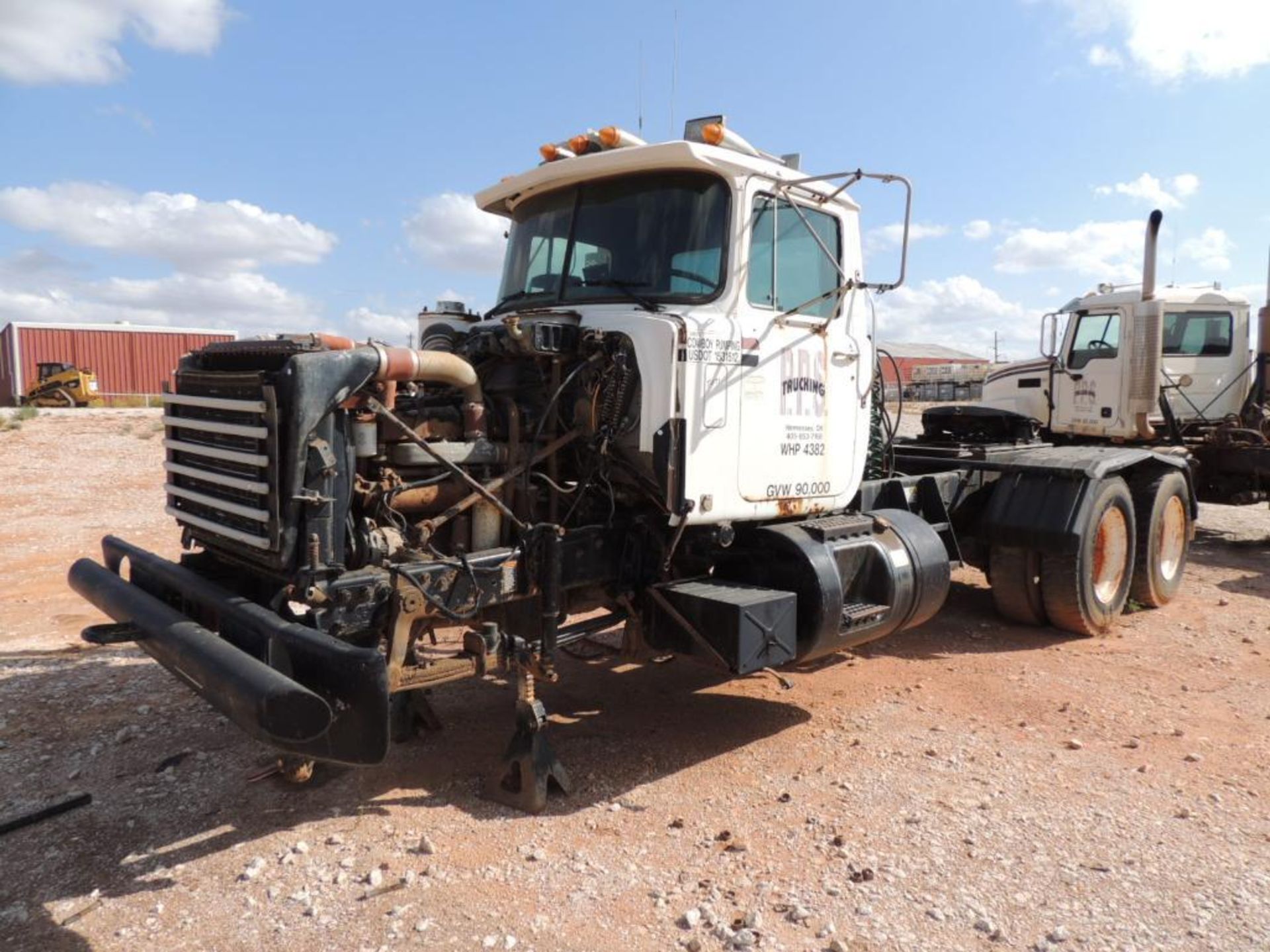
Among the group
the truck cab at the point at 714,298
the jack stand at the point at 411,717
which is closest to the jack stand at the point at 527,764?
the jack stand at the point at 411,717

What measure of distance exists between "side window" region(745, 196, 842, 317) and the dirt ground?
2.30 m

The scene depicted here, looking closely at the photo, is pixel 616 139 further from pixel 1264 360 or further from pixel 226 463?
pixel 1264 360

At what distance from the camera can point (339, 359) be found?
3.44 meters

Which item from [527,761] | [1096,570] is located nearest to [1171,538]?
[1096,570]

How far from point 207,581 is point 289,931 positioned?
152 cm

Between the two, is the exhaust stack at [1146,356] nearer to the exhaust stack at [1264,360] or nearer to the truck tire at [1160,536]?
the exhaust stack at [1264,360]

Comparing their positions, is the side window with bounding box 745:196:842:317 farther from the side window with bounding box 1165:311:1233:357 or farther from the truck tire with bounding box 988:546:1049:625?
the side window with bounding box 1165:311:1233:357

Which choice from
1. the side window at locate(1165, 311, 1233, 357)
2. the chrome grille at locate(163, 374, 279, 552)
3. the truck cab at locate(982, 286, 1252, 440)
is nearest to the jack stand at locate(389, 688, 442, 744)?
the chrome grille at locate(163, 374, 279, 552)

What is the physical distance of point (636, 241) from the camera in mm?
4609

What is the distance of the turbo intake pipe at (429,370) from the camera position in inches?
141

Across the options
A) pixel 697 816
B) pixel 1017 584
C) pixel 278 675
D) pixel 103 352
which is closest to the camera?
pixel 278 675

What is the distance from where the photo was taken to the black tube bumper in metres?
3.03

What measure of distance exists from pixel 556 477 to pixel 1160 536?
5972mm

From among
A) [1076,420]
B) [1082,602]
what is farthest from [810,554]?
[1076,420]
